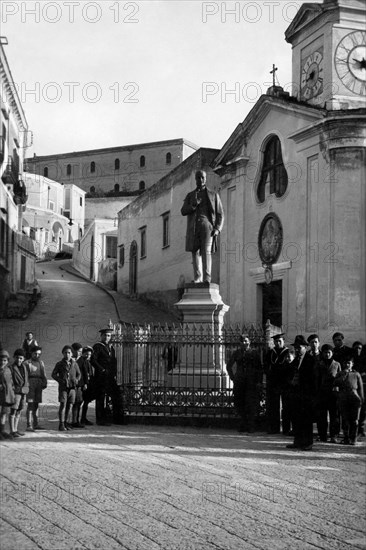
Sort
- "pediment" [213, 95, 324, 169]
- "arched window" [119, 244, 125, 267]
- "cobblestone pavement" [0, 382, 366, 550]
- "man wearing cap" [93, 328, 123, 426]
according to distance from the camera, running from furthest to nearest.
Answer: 1. "arched window" [119, 244, 125, 267]
2. "pediment" [213, 95, 324, 169]
3. "man wearing cap" [93, 328, 123, 426]
4. "cobblestone pavement" [0, 382, 366, 550]

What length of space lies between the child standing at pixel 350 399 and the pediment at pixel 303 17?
1431cm

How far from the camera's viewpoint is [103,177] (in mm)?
82312

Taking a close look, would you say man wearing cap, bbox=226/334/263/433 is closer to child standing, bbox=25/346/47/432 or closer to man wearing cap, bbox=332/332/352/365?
man wearing cap, bbox=332/332/352/365

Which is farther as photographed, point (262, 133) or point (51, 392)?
point (262, 133)

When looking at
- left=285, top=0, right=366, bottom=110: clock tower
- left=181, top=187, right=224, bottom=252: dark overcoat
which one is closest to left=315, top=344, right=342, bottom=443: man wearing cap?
left=181, top=187, right=224, bottom=252: dark overcoat

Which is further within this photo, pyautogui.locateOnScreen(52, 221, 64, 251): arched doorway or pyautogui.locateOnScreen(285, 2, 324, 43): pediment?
pyautogui.locateOnScreen(52, 221, 64, 251): arched doorway

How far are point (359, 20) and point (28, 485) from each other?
18098mm

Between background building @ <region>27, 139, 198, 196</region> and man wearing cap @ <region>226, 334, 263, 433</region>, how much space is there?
201 feet

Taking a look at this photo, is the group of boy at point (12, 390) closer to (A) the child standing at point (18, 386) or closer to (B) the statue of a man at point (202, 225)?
(A) the child standing at point (18, 386)

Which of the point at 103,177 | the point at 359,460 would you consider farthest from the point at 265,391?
the point at 103,177

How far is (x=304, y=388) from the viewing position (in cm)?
1021

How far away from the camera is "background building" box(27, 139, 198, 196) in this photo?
7531 centimetres

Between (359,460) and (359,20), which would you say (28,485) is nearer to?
(359,460)

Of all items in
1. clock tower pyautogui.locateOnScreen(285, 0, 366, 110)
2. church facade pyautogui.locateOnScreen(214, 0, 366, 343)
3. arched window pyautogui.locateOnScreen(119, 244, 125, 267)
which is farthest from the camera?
arched window pyautogui.locateOnScreen(119, 244, 125, 267)
